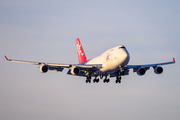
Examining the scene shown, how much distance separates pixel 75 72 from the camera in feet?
235

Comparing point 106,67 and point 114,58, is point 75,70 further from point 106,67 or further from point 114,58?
point 114,58

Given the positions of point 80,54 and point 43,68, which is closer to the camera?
point 43,68

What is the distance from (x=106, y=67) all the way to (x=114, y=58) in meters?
3.70

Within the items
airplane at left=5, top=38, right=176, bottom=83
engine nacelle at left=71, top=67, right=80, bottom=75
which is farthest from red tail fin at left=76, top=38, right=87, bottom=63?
engine nacelle at left=71, top=67, right=80, bottom=75

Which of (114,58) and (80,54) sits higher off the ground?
(80,54)

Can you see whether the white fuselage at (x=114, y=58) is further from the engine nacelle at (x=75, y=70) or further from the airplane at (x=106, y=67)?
the engine nacelle at (x=75, y=70)

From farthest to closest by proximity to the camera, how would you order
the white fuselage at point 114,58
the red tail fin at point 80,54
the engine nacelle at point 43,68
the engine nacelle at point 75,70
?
the red tail fin at point 80,54 < the engine nacelle at point 75,70 < the engine nacelle at point 43,68 < the white fuselage at point 114,58

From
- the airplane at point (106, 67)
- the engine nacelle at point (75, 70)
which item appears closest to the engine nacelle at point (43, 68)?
the airplane at point (106, 67)

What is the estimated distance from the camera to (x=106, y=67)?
6994 cm

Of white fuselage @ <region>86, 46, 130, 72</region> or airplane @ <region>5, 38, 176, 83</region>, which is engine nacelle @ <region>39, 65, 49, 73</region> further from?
white fuselage @ <region>86, 46, 130, 72</region>

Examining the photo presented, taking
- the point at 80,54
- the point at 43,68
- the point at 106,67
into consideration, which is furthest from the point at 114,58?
the point at 80,54

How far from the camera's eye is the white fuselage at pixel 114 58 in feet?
217

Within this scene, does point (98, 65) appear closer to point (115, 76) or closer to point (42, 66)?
point (115, 76)

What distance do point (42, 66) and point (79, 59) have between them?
25023 millimetres
